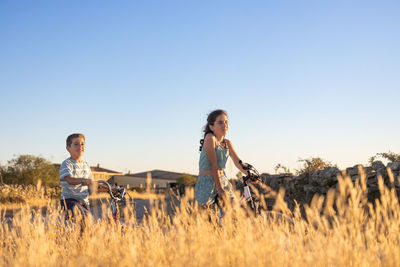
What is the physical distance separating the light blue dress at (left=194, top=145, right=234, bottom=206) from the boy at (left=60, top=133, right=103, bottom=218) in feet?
4.11

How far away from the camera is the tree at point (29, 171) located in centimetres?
3064

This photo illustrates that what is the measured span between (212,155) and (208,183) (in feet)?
1.06

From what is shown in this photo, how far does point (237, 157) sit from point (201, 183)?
0.64m

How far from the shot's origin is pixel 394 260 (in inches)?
109

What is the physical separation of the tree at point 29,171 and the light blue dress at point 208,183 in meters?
28.4

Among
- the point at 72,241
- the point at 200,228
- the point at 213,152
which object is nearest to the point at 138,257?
the point at 200,228

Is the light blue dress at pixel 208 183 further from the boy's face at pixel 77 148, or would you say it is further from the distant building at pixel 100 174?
the distant building at pixel 100 174

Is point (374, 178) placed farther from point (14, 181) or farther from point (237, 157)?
point (14, 181)

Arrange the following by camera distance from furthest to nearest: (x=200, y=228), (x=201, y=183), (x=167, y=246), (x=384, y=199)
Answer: (x=201, y=183) → (x=167, y=246) → (x=200, y=228) → (x=384, y=199)

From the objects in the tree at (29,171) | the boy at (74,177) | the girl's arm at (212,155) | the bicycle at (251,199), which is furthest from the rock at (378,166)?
the tree at (29,171)

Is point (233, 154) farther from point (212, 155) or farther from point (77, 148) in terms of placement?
point (77, 148)

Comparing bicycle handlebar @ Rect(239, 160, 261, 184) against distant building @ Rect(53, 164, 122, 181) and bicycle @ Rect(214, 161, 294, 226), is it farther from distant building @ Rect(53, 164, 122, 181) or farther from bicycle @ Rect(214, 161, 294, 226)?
distant building @ Rect(53, 164, 122, 181)

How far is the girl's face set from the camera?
4223 millimetres

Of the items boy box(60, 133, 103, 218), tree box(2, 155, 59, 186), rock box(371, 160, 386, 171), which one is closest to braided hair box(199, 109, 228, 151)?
boy box(60, 133, 103, 218)
